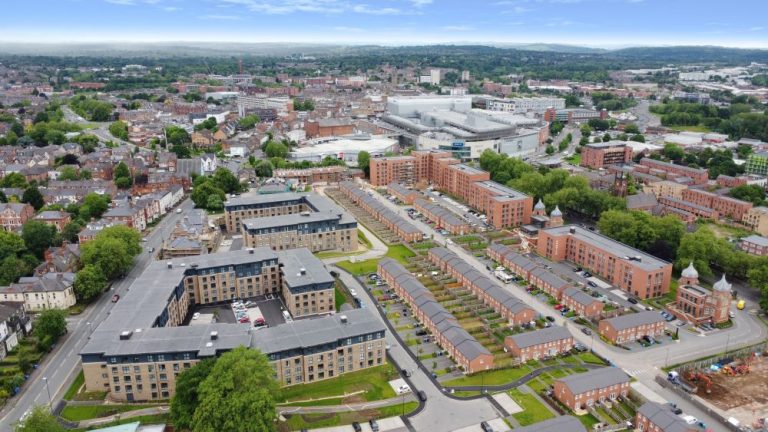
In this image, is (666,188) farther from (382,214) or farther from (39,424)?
(39,424)

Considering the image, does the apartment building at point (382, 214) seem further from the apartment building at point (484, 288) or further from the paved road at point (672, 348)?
the paved road at point (672, 348)

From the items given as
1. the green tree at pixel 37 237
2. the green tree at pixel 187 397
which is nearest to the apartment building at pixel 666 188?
the green tree at pixel 187 397

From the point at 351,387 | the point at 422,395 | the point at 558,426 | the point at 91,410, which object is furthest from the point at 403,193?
the point at 91,410

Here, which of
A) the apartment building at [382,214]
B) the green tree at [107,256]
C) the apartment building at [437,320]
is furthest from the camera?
the apartment building at [382,214]

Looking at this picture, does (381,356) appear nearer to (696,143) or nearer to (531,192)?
(531,192)

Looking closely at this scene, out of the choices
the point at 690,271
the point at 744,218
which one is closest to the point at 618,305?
the point at 690,271

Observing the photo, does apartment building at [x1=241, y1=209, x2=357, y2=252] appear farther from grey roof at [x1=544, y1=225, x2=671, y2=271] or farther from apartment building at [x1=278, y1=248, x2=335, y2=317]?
grey roof at [x1=544, y1=225, x2=671, y2=271]
